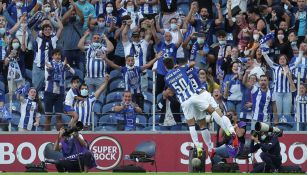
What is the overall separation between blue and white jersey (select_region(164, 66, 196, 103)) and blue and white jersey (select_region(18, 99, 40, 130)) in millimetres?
4247

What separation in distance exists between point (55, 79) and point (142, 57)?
90.5 inches

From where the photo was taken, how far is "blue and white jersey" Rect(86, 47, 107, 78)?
35031 mm

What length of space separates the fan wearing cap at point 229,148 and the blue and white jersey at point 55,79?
464 centimetres

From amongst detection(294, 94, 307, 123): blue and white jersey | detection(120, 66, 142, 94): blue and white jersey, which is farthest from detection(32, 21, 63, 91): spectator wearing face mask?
detection(294, 94, 307, 123): blue and white jersey

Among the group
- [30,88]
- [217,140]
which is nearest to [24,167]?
[30,88]

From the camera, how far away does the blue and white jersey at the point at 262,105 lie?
110 feet

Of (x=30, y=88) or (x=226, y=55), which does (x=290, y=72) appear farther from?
(x=30, y=88)

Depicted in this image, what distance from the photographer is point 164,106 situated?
111ft

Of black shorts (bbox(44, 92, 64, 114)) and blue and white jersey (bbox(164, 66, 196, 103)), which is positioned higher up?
blue and white jersey (bbox(164, 66, 196, 103))

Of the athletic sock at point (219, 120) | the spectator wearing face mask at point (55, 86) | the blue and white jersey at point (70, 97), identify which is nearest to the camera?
the athletic sock at point (219, 120)

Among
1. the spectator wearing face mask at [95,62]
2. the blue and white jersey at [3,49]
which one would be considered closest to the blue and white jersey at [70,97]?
the spectator wearing face mask at [95,62]

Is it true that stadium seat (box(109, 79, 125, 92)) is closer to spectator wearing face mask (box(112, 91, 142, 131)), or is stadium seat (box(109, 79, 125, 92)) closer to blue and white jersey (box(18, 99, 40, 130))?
spectator wearing face mask (box(112, 91, 142, 131))

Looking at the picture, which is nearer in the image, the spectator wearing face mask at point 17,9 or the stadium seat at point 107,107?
the stadium seat at point 107,107

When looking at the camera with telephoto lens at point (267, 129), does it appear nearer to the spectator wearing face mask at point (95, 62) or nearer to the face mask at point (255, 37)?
the face mask at point (255, 37)
